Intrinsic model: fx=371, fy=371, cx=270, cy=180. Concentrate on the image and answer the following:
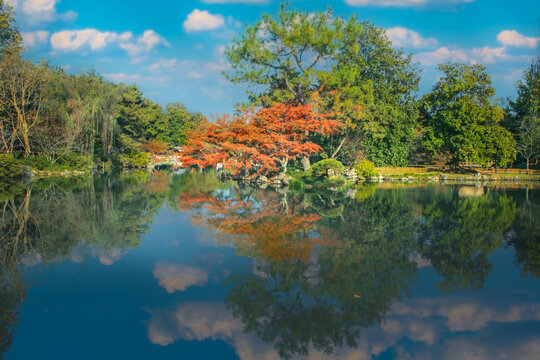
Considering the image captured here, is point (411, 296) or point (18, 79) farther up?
point (18, 79)

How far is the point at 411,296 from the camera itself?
14.5ft

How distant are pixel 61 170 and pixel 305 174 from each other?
61.7 ft

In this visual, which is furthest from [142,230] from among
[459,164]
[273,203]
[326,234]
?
[459,164]

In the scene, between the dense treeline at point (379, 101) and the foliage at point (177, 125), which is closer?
the dense treeline at point (379, 101)

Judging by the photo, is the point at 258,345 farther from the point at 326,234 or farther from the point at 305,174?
the point at 305,174

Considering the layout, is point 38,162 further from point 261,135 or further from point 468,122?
point 468,122

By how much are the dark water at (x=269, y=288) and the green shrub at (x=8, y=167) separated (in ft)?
44.1

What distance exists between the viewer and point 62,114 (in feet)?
92.8

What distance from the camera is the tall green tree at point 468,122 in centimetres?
2652

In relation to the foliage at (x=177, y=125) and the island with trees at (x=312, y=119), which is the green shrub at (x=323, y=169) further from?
the foliage at (x=177, y=125)

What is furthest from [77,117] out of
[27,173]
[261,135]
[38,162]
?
[261,135]

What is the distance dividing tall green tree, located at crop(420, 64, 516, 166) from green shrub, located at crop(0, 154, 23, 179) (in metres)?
27.0

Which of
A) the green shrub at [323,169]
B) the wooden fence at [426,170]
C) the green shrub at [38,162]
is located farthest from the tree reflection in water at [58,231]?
the wooden fence at [426,170]

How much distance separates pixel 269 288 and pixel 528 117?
30.2m
